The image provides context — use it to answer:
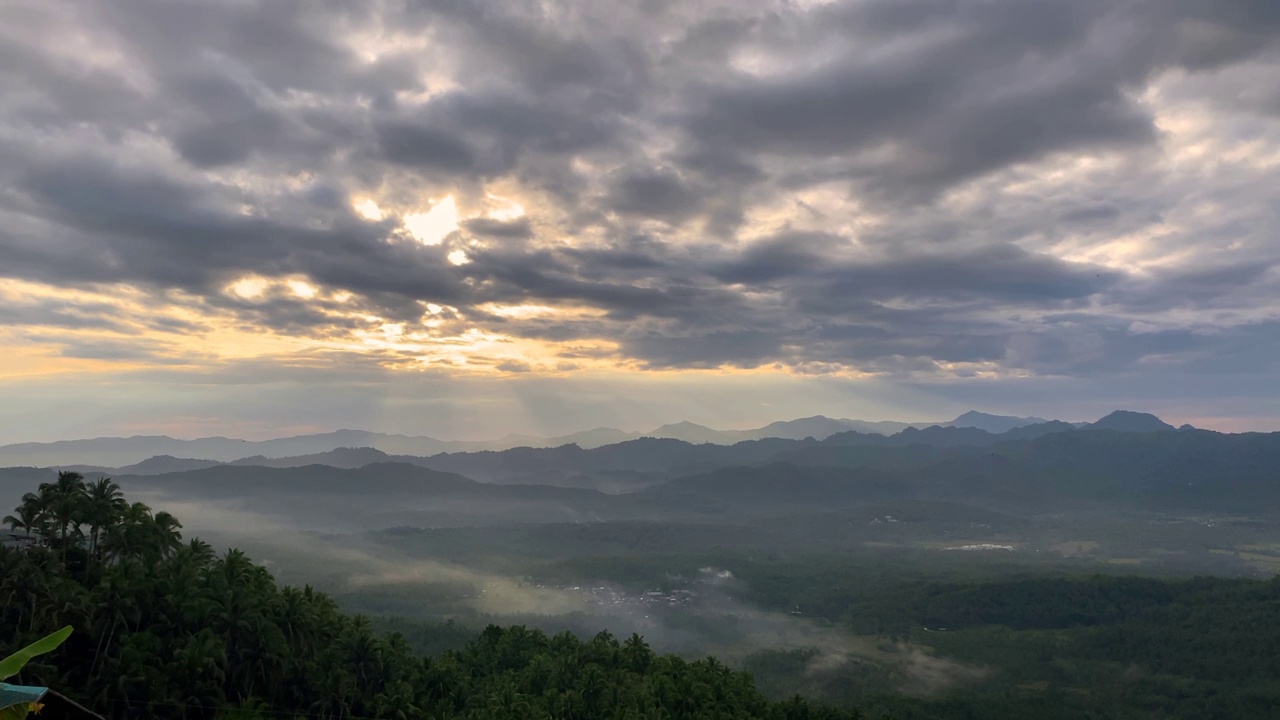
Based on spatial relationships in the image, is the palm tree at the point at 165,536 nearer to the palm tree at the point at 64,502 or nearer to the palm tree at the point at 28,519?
the palm tree at the point at 64,502

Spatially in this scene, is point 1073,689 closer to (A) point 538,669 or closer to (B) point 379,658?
(A) point 538,669

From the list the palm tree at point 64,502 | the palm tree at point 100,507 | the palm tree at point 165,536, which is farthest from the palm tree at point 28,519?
the palm tree at point 165,536

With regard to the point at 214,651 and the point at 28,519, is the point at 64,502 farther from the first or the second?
the point at 214,651

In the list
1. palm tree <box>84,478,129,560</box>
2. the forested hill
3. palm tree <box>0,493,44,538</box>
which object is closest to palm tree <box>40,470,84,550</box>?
the forested hill

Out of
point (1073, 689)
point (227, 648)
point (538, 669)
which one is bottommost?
point (1073, 689)

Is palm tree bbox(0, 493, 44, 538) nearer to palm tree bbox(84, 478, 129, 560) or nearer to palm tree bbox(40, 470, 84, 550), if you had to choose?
palm tree bbox(40, 470, 84, 550)

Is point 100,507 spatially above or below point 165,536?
above

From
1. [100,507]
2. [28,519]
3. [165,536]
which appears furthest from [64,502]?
[165,536]

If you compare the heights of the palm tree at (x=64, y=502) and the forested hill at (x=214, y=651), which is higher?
the palm tree at (x=64, y=502)

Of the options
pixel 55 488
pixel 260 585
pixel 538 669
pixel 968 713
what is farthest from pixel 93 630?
pixel 968 713
